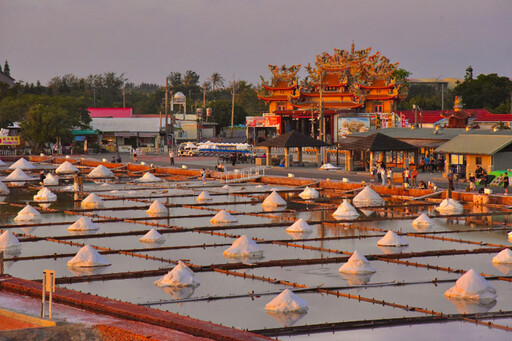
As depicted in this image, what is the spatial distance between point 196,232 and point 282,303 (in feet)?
41.7

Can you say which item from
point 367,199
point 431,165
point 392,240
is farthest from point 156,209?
point 431,165

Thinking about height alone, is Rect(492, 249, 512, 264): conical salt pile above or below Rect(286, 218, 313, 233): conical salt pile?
below

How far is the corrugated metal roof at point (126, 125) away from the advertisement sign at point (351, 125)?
1791cm

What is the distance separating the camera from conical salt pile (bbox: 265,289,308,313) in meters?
19.5

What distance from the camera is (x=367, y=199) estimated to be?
130 ft

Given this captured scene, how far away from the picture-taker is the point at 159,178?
53281 mm

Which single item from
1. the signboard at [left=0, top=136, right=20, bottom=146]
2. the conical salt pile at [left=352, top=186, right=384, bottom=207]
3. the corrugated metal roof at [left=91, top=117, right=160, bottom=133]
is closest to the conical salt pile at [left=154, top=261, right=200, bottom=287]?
the conical salt pile at [left=352, top=186, right=384, bottom=207]

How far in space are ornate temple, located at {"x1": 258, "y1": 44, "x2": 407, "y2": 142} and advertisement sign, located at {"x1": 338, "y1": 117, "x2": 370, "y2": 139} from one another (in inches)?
10.9

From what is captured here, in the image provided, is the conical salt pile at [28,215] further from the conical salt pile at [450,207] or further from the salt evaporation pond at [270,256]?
the conical salt pile at [450,207]

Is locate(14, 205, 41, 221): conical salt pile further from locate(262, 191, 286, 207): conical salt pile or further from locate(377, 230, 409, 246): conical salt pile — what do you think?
locate(377, 230, 409, 246): conical salt pile

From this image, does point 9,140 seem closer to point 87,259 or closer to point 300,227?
point 300,227

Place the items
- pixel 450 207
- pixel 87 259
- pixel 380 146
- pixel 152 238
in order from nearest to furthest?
pixel 87 259
pixel 152 238
pixel 450 207
pixel 380 146

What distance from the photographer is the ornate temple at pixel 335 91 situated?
80.6 meters

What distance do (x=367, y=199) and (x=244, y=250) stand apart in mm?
14152
